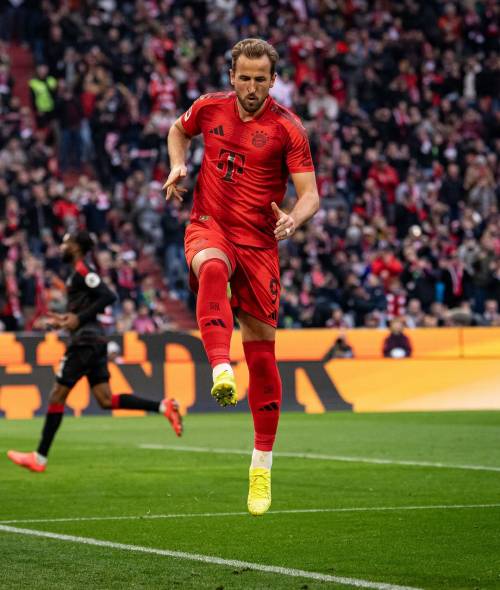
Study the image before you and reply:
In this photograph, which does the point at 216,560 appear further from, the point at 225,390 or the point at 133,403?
the point at 133,403

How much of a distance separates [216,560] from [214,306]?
1.41 metres

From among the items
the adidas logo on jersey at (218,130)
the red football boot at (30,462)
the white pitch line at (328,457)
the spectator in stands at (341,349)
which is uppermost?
the adidas logo on jersey at (218,130)

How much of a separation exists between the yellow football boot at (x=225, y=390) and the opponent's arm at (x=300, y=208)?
0.92 metres

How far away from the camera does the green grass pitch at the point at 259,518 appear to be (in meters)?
7.42

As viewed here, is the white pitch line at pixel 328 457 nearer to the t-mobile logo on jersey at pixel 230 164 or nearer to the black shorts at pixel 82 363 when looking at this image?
the black shorts at pixel 82 363

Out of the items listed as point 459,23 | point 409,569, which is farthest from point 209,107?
point 459,23

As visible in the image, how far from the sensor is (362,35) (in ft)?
110

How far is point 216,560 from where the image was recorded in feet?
25.8

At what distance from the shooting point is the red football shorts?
8.55 metres

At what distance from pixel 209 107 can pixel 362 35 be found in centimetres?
2534

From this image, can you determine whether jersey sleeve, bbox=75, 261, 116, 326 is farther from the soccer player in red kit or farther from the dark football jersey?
the soccer player in red kit

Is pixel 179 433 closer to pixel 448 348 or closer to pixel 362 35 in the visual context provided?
pixel 448 348

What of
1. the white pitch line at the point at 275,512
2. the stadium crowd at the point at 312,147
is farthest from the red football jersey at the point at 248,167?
the stadium crowd at the point at 312,147

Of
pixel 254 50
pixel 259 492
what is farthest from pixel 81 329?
pixel 254 50
